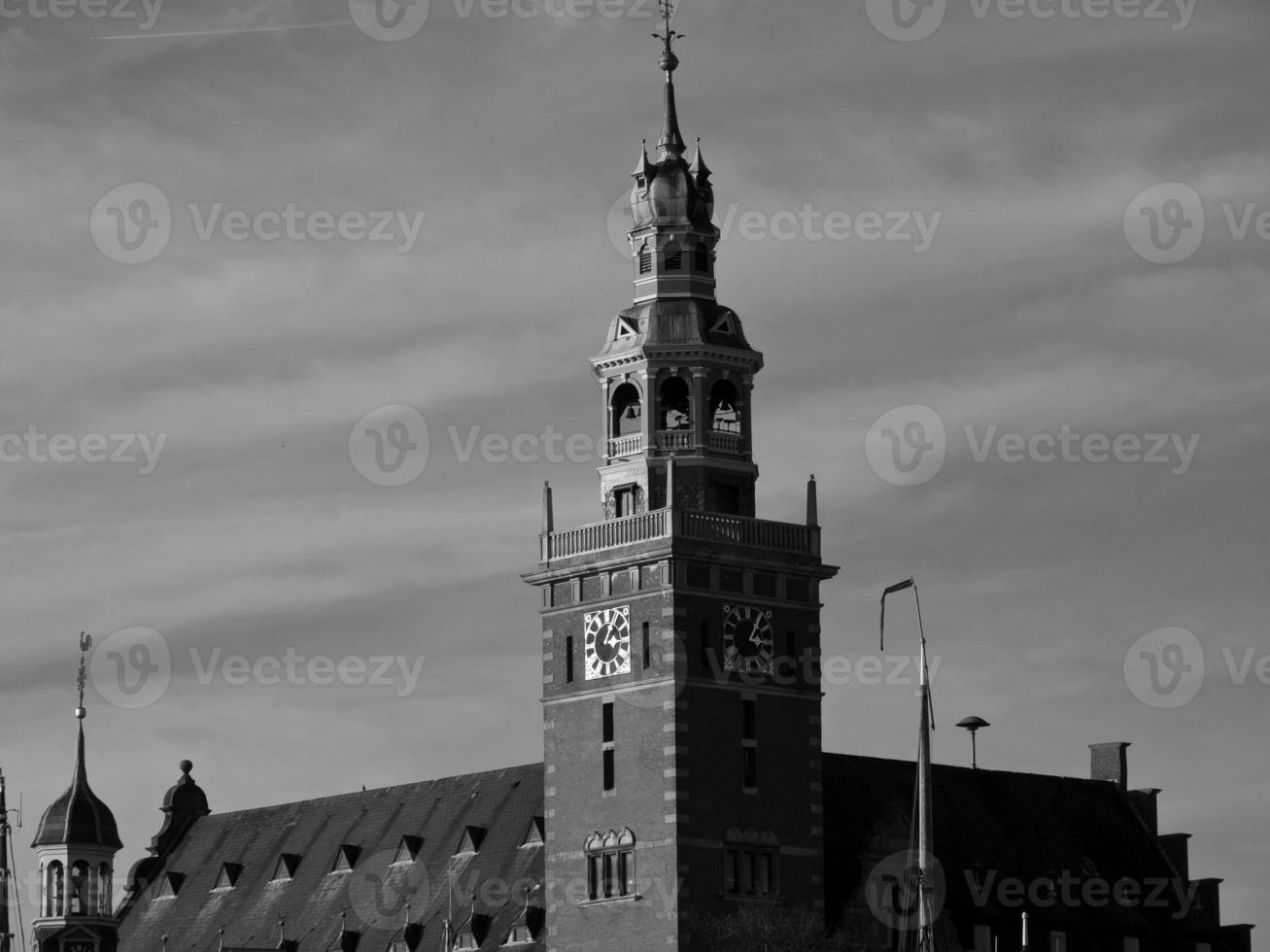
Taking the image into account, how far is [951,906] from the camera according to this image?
5714 inches

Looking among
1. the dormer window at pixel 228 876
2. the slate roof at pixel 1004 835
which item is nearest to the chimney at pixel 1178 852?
the slate roof at pixel 1004 835

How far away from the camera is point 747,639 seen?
13375 cm

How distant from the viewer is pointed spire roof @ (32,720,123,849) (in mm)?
168125

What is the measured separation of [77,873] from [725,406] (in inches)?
1835

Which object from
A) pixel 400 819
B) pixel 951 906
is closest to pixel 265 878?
pixel 400 819

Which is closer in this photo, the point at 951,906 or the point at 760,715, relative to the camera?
the point at 760,715

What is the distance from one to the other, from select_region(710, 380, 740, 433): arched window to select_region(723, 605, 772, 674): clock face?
729 cm

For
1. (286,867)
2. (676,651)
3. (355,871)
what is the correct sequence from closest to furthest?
1. (676,651)
2. (355,871)
3. (286,867)

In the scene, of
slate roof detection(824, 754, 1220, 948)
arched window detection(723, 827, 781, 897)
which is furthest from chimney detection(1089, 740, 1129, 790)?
arched window detection(723, 827, 781, 897)

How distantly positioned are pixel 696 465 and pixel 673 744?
1085 cm

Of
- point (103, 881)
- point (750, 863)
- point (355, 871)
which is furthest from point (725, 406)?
point (103, 881)

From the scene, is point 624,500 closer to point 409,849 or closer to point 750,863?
point 750,863

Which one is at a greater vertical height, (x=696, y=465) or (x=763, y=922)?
(x=696, y=465)

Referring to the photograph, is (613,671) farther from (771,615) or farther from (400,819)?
(400,819)
